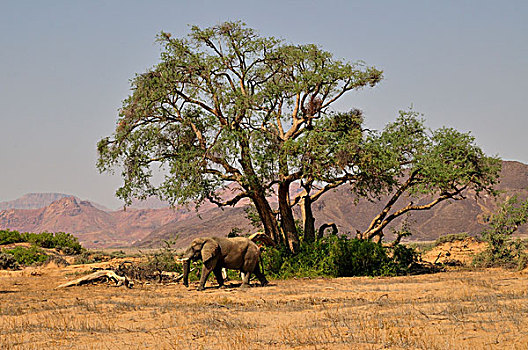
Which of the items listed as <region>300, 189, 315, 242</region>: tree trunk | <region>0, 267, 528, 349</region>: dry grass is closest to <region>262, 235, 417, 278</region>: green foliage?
<region>300, 189, 315, 242</region>: tree trunk

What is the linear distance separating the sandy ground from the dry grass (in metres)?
0.02

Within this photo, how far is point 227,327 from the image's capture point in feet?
29.5

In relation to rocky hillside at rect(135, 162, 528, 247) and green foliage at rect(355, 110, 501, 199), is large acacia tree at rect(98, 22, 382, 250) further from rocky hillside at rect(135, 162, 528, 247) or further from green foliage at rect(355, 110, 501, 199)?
rocky hillside at rect(135, 162, 528, 247)

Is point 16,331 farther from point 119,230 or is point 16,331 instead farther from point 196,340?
point 119,230

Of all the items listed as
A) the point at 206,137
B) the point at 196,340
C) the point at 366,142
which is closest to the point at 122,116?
the point at 206,137

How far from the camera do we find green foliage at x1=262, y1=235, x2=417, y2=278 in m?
19.3

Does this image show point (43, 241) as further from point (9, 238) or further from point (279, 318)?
point (279, 318)

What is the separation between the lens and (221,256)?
635 inches

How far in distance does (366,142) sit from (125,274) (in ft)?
31.7

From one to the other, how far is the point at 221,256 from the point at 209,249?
0.54 metres

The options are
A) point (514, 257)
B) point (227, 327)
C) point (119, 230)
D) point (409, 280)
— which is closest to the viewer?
point (227, 327)

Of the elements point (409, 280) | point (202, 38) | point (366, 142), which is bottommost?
point (409, 280)

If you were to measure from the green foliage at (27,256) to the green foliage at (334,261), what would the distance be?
14.4 m

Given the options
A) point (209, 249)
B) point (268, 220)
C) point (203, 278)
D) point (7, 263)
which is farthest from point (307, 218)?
point (7, 263)
